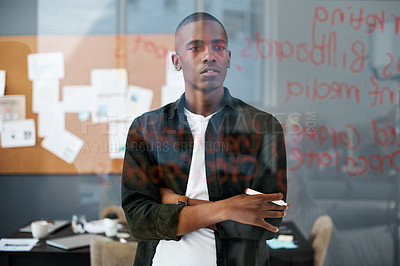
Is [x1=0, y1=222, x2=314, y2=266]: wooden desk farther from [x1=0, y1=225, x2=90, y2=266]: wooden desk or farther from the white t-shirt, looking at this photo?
→ the white t-shirt

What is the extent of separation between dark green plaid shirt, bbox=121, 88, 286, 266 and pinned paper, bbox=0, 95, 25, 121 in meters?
0.57

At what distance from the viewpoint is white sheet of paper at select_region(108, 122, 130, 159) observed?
1.81 metres

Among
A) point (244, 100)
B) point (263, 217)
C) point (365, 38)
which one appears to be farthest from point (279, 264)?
point (365, 38)

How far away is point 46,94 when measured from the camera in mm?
1910

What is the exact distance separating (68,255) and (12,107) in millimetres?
740

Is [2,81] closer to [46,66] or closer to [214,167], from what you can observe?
[46,66]

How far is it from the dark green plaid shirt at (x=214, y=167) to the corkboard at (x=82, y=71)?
20 centimetres

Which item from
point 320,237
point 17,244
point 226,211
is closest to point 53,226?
point 17,244

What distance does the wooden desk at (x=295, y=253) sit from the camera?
1842 millimetres

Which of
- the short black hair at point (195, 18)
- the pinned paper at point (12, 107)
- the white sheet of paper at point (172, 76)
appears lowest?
the pinned paper at point (12, 107)

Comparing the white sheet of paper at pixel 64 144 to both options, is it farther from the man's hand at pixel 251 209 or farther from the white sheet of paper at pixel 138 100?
the man's hand at pixel 251 209

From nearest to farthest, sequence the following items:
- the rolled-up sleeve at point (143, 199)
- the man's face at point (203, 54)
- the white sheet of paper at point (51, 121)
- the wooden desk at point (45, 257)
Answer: the rolled-up sleeve at point (143, 199)
the man's face at point (203, 54)
the white sheet of paper at point (51, 121)
the wooden desk at point (45, 257)

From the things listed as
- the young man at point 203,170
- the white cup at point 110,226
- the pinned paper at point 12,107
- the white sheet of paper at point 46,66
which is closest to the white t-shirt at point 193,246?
the young man at point 203,170

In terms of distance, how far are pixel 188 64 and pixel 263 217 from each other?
24.7 inches
